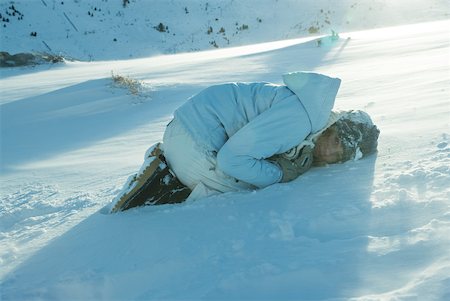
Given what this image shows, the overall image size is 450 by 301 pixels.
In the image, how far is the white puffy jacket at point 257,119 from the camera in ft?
8.02

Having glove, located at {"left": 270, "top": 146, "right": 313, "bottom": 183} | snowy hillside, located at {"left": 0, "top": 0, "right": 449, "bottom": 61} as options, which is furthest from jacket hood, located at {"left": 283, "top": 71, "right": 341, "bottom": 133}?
snowy hillside, located at {"left": 0, "top": 0, "right": 449, "bottom": 61}

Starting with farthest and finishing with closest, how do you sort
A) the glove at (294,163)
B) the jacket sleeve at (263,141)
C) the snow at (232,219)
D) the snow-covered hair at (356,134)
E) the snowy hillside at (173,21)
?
1. the snowy hillside at (173,21)
2. the snow-covered hair at (356,134)
3. the glove at (294,163)
4. the jacket sleeve at (263,141)
5. the snow at (232,219)

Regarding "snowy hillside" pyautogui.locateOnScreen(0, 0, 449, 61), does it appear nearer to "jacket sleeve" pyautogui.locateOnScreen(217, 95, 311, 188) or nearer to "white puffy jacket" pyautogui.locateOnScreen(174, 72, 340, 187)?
"white puffy jacket" pyautogui.locateOnScreen(174, 72, 340, 187)

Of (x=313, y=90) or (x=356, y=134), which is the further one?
(x=356, y=134)

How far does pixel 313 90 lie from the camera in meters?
2.51

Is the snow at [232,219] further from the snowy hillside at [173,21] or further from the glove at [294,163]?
the snowy hillside at [173,21]

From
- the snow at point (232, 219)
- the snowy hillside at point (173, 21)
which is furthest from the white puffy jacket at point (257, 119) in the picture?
the snowy hillside at point (173, 21)

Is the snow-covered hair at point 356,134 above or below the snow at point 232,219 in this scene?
above

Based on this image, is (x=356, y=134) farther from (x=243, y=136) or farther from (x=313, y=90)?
(x=243, y=136)

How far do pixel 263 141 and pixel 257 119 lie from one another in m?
0.12

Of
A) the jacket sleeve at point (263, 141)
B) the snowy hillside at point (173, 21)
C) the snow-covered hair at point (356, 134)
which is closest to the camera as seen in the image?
the jacket sleeve at point (263, 141)

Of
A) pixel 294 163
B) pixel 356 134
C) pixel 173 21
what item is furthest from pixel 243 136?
pixel 173 21

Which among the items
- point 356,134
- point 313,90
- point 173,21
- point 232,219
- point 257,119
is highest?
point 173,21

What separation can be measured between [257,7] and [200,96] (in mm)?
16190
